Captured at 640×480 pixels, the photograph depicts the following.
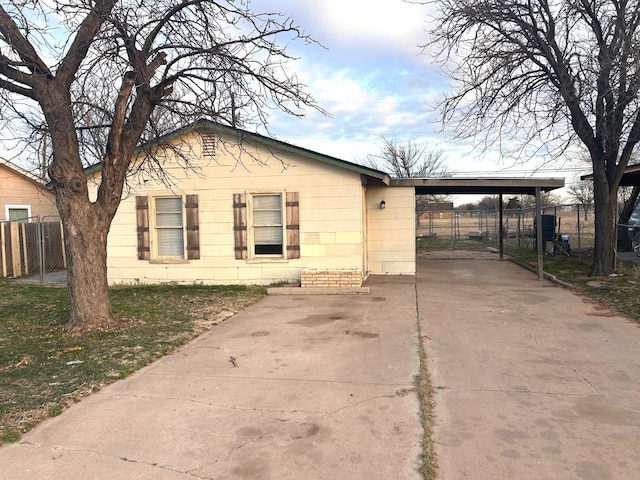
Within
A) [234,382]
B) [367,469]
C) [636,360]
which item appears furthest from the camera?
[636,360]

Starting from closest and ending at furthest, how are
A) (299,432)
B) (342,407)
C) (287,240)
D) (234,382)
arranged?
(299,432), (342,407), (234,382), (287,240)

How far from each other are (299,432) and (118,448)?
1.34 m

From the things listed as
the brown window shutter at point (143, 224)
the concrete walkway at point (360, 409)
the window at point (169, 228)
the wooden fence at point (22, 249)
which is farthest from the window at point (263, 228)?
the wooden fence at point (22, 249)

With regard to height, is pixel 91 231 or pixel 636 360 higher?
pixel 91 231

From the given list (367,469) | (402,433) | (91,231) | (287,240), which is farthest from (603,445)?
(287,240)

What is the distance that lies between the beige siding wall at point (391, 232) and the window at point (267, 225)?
9.64ft

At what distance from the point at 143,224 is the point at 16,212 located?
8.36 meters

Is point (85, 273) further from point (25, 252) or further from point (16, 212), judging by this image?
point (16, 212)

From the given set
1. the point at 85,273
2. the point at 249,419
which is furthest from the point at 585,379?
the point at 85,273

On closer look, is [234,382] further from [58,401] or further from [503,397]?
[503,397]

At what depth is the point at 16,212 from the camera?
17641mm

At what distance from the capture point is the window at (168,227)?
40.4 ft

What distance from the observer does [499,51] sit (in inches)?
487

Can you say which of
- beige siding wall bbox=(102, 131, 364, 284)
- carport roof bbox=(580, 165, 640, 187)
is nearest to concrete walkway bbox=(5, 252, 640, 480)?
beige siding wall bbox=(102, 131, 364, 284)
